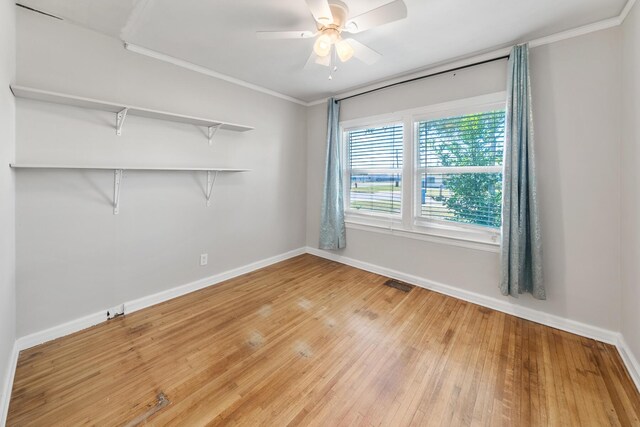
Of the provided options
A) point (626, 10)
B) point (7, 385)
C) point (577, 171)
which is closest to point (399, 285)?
point (577, 171)

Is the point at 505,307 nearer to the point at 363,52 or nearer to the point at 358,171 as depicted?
the point at 358,171

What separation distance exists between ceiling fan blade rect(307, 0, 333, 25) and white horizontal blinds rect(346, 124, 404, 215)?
180cm

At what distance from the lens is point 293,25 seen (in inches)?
81.6

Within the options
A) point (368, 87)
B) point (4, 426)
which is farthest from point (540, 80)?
point (4, 426)

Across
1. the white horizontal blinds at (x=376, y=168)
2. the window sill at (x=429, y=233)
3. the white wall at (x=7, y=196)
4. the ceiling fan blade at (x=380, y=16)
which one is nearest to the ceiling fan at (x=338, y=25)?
the ceiling fan blade at (x=380, y=16)

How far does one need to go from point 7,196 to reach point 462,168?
142 inches

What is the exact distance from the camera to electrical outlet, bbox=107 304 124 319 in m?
2.30

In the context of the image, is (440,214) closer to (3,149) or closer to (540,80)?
(540,80)

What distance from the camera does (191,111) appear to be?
9.05ft

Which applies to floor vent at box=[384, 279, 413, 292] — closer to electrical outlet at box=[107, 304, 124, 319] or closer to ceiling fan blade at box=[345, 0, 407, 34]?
→ ceiling fan blade at box=[345, 0, 407, 34]

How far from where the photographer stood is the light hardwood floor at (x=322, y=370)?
141 centimetres

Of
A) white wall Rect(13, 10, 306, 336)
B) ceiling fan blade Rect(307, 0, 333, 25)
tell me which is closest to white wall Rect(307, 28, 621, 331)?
ceiling fan blade Rect(307, 0, 333, 25)

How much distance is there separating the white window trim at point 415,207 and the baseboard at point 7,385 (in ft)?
10.7

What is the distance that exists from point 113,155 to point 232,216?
52.2 inches
